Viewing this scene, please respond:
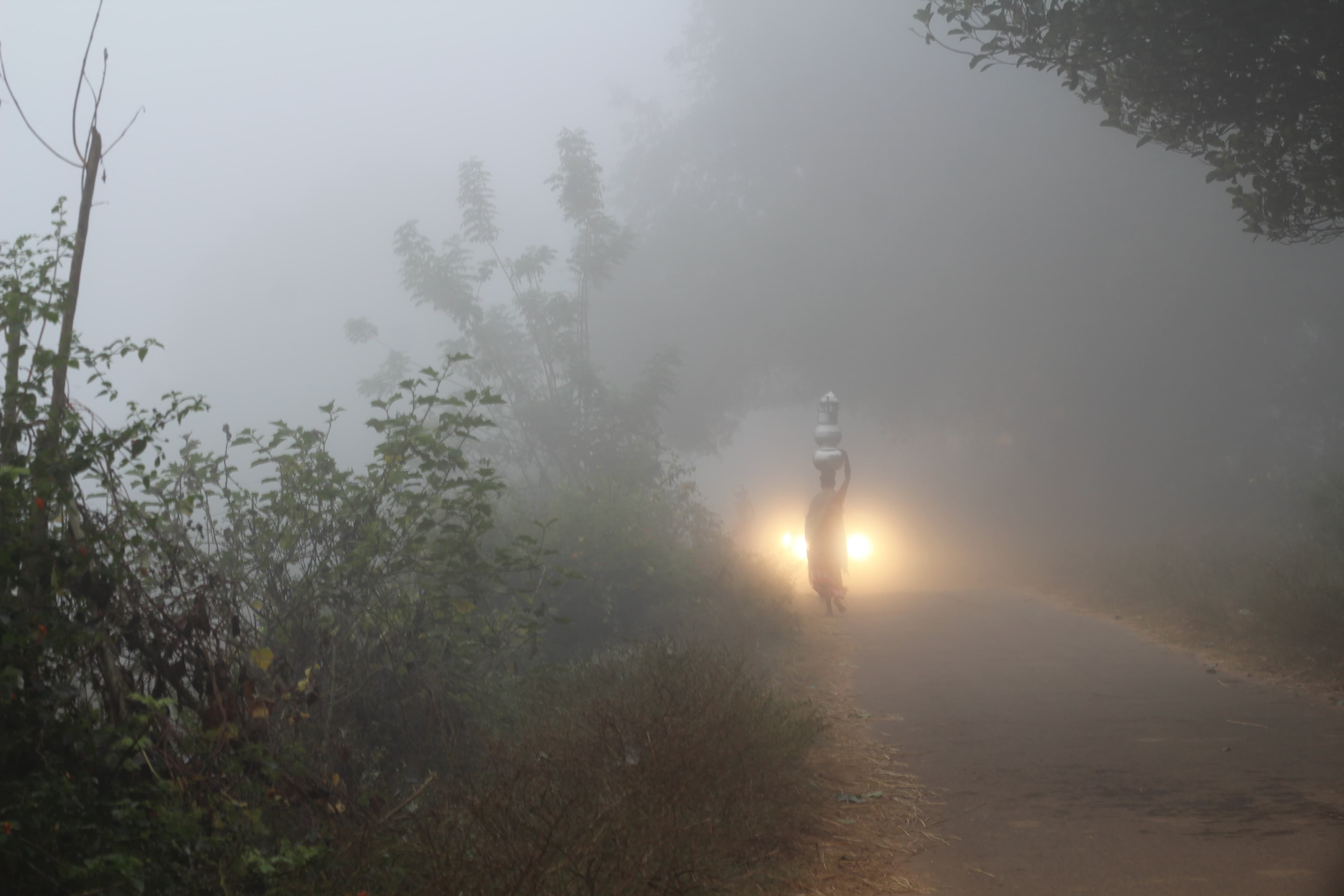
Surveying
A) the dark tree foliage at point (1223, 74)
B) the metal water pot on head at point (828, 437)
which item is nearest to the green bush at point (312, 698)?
the dark tree foliage at point (1223, 74)

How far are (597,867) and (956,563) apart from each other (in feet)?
83.6

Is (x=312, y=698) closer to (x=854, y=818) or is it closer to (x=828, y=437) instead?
(x=854, y=818)

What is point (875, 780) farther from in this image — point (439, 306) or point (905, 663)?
point (439, 306)

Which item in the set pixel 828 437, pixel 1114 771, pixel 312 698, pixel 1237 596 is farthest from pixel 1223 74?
pixel 828 437

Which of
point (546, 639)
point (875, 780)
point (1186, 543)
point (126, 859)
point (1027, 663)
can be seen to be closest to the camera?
point (126, 859)

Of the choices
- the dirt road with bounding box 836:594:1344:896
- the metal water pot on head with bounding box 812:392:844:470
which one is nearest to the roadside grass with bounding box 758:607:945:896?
the dirt road with bounding box 836:594:1344:896

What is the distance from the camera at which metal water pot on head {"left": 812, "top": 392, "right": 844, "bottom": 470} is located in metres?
16.2

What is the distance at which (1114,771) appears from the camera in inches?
217

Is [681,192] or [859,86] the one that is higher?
[859,86]

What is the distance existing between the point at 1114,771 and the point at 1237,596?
271 inches

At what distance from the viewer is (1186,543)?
55.7 ft

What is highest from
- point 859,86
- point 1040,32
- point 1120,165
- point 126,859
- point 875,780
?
point 859,86

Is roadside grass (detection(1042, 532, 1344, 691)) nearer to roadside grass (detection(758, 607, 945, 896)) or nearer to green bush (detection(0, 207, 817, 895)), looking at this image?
roadside grass (detection(758, 607, 945, 896))

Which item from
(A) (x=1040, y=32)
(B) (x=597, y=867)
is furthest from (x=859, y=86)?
(B) (x=597, y=867)
